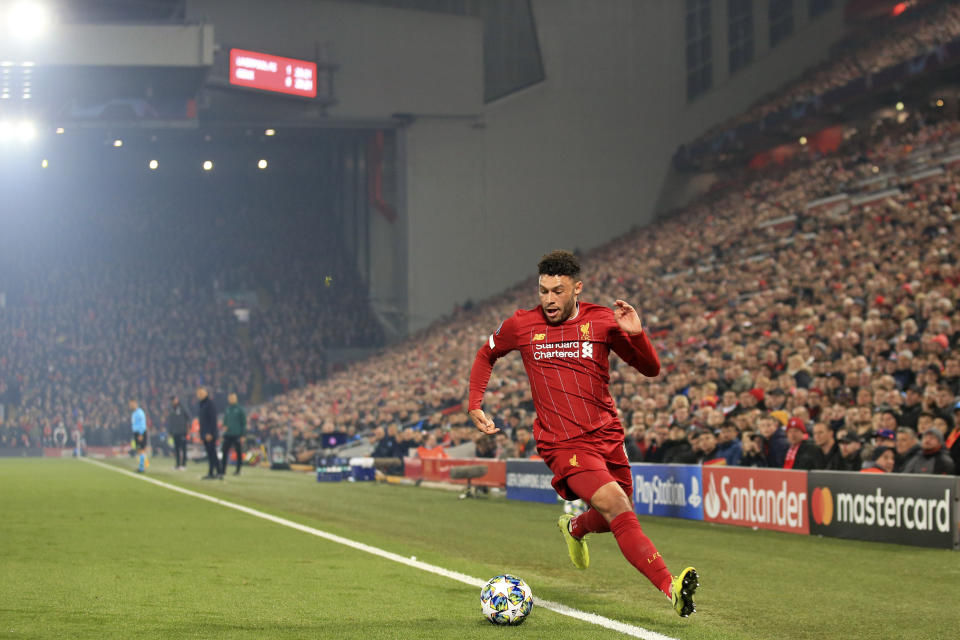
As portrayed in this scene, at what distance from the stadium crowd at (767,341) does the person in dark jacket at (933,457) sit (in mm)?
24

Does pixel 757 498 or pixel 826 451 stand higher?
pixel 826 451

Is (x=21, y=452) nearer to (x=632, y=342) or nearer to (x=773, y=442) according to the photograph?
(x=773, y=442)

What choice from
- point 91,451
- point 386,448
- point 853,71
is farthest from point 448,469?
point 91,451

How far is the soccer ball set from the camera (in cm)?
681

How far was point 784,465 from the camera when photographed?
14633 mm

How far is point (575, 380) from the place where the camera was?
267 inches

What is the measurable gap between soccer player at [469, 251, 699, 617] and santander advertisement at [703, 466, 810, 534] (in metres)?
7.30

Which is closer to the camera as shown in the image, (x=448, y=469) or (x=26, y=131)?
(x=448, y=469)

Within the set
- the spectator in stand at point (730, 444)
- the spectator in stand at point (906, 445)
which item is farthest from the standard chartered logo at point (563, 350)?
the spectator in stand at point (730, 444)

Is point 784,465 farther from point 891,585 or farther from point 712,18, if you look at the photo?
point 712,18

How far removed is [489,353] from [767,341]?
15026 mm

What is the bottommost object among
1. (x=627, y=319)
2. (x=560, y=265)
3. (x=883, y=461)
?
(x=883, y=461)

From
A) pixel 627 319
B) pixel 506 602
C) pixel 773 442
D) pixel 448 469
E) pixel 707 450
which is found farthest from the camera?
pixel 448 469

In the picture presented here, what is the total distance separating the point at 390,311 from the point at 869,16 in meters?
22.5
